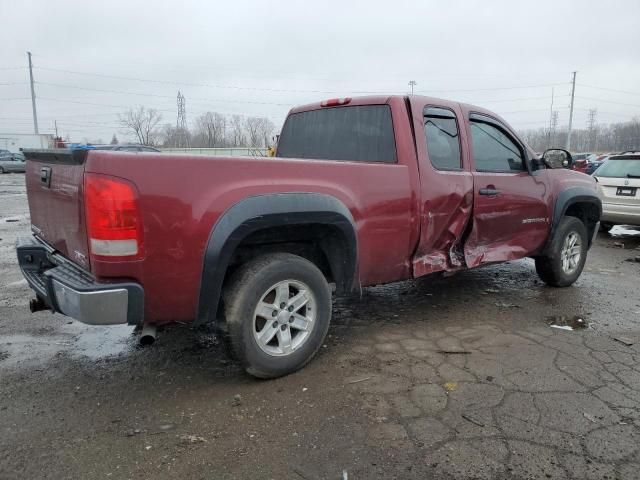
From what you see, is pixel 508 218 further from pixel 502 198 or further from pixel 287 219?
pixel 287 219

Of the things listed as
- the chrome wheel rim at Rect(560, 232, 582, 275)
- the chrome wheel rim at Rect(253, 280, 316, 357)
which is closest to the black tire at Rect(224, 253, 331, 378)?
the chrome wheel rim at Rect(253, 280, 316, 357)

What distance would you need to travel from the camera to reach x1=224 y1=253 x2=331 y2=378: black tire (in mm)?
Answer: 3107

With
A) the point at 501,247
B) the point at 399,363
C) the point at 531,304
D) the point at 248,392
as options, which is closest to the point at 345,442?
the point at 248,392

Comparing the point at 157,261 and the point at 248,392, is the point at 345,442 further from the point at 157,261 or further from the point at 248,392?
the point at 157,261

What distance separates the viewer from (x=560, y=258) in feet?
18.4

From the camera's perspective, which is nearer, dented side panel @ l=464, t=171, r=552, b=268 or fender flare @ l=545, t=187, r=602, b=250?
dented side panel @ l=464, t=171, r=552, b=268

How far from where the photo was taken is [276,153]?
5.27 m

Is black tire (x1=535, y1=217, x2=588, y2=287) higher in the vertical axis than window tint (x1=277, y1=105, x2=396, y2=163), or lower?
lower

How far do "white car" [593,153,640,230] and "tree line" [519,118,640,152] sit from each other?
71209 mm

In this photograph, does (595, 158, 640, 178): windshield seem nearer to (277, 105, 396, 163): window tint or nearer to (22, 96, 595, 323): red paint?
(22, 96, 595, 323): red paint

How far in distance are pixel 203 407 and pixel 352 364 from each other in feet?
3.72

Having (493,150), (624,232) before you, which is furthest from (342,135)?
(624,232)

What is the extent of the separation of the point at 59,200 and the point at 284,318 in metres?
1.62

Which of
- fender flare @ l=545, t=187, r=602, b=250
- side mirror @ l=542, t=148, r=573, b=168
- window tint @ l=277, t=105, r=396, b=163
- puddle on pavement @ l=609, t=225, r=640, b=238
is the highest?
window tint @ l=277, t=105, r=396, b=163
